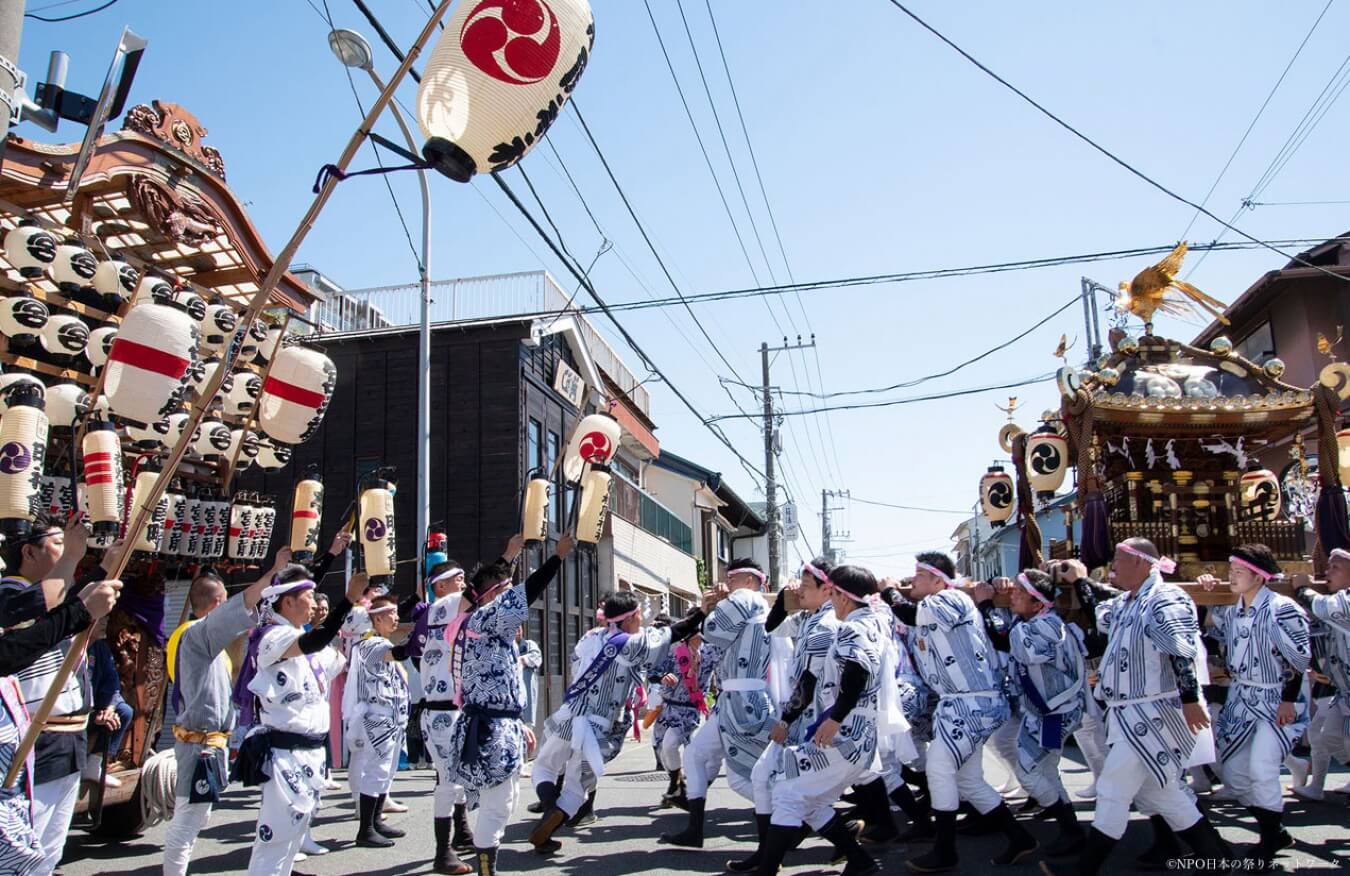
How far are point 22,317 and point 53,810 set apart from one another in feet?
19.8

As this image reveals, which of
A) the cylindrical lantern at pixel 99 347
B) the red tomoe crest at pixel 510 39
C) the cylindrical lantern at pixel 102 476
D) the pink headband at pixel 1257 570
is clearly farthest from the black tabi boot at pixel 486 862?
the cylindrical lantern at pixel 99 347

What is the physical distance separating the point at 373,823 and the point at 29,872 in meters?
3.87

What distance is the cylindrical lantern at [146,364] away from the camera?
6.79 m

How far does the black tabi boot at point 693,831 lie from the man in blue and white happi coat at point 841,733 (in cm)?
164

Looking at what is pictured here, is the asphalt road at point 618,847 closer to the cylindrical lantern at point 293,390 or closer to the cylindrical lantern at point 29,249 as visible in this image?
the cylindrical lantern at point 293,390

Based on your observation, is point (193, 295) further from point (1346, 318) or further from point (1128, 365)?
point (1346, 318)

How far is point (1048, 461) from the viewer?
1285 cm

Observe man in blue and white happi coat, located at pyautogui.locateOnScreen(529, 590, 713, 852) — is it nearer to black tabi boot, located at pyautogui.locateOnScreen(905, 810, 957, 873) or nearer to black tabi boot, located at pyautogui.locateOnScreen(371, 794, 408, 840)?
black tabi boot, located at pyautogui.locateOnScreen(371, 794, 408, 840)

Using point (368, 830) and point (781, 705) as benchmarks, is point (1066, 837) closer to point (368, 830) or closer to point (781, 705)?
point (781, 705)

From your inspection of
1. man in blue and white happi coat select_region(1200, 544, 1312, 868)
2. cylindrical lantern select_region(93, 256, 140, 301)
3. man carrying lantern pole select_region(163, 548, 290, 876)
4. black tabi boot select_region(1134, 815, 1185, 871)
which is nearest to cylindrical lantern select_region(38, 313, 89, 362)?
cylindrical lantern select_region(93, 256, 140, 301)

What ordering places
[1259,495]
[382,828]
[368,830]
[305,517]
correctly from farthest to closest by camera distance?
1. [1259,495]
2. [305,517]
3. [382,828]
4. [368,830]

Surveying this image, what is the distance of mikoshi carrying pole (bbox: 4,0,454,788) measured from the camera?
3879 mm

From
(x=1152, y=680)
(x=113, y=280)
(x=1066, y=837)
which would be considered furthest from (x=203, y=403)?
(x=113, y=280)

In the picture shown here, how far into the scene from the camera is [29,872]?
12.6 ft
